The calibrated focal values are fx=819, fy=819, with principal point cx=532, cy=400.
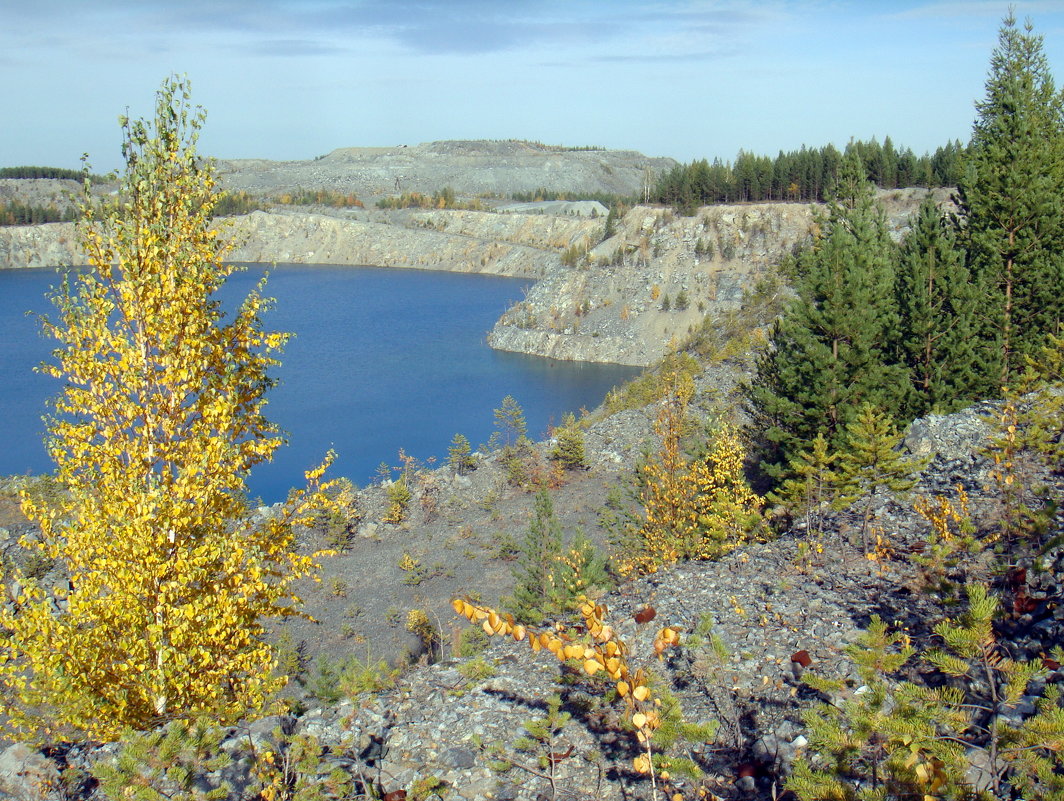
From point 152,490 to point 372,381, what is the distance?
45.5 meters

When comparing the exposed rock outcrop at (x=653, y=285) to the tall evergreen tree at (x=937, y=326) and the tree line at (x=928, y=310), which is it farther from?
the tall evergreen tree at (x=937, y=326)

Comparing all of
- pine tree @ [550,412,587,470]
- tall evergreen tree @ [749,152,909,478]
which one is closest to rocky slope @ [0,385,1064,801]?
tall evergreen tree @ [749,152,909,478]

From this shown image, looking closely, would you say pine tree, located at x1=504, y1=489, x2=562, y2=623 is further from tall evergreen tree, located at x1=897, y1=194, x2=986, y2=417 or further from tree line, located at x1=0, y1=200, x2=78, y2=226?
tree line, located at x1=0, y1=200, x2=78, y2=226

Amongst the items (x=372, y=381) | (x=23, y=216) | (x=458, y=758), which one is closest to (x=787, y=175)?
(x=372, y=381)

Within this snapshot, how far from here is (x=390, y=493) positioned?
1009 inches

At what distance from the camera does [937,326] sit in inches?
725

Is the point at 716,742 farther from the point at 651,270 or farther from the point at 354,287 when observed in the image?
the point at 354,287

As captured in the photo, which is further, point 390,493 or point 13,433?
point 13,433

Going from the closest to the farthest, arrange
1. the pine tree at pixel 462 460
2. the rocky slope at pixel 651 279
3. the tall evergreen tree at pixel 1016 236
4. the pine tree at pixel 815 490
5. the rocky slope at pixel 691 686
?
the rocky slope at pixel 691 686, the pine tree at pixel 815 490, the tall evergreen tree at pixel 1016 236, the pine tree at pixel 462 460, the rocky slope at pixel 651 279

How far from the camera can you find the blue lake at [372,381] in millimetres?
38062

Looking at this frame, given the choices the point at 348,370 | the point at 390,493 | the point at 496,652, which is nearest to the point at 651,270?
the point at 348,370

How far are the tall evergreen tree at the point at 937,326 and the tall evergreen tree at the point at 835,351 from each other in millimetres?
528

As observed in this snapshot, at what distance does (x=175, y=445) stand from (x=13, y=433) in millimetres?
40682

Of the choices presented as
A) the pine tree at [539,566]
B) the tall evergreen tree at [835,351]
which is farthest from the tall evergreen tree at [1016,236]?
the pine tree at [539,566]
